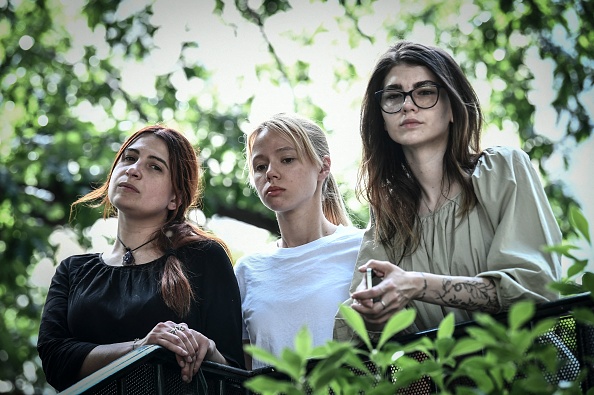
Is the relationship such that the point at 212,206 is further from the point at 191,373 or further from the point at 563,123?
the point at 191,373

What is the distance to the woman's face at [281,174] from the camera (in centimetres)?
324

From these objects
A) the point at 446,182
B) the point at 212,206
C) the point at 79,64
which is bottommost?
the point at 212,206

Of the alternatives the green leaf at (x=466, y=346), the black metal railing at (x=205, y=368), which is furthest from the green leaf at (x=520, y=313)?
the black metal railing at (x=205, y=368)

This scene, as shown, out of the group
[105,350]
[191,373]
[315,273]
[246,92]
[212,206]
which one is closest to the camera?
[191,373]

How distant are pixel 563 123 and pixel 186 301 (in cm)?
469

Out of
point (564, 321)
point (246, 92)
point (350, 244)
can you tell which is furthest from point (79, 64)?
point (564, 321)

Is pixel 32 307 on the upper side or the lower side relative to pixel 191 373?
lower

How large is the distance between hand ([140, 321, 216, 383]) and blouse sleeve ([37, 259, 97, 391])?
0.29 m

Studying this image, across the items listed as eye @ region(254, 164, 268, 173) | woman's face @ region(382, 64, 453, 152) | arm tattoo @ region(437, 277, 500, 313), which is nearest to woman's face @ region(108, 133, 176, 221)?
eye @ region(254, 164, 268, 173)

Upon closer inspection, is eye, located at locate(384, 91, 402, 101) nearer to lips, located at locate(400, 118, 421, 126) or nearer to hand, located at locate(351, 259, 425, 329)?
lips, located at locate(400, 118, 421, 126)

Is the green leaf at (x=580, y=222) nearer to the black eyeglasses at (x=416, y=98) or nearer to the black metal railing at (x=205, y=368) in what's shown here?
the black metal railing at (x=205, y=368)

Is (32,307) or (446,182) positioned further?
(32,307)

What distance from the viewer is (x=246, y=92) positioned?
7.70 metres

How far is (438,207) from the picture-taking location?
Result: 107 inches
